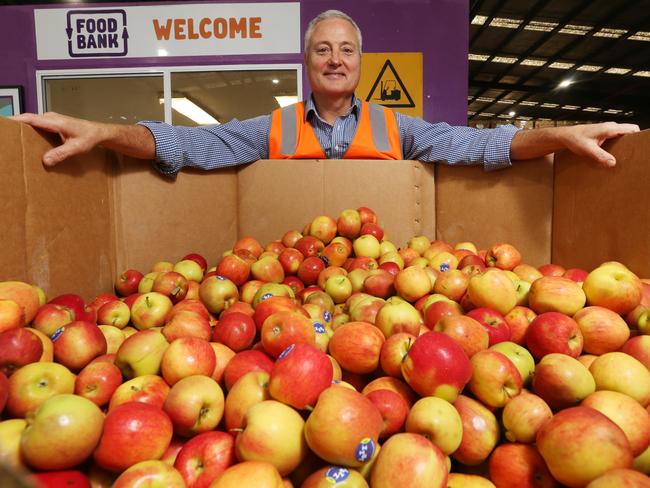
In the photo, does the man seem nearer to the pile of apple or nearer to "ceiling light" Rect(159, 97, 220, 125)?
the pile of apple

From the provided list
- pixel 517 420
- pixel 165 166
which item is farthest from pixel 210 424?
pixel 165 166

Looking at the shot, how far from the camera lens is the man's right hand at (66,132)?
1577 mm

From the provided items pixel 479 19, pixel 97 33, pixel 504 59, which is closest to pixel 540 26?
pixel 479 19

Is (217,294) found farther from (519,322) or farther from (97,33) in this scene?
(97,33)

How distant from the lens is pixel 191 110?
7.88 metres

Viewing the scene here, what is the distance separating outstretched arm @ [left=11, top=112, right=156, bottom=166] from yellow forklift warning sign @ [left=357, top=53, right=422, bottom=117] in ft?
11.8

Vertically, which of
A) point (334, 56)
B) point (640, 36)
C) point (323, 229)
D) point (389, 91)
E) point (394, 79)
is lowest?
point (323, 229)

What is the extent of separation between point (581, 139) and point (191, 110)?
23.4ft

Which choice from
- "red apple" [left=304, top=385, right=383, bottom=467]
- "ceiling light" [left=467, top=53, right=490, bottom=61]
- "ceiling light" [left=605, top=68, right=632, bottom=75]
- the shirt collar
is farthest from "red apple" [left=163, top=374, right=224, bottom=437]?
"ceiling light" [left=605, top=68, right=632, bottom=75]

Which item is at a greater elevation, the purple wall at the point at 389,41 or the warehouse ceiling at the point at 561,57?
the warehouse ceiling at the point at 561,57

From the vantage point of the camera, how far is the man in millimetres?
1877

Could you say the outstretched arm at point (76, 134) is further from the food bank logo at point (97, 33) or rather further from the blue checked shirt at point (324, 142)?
the food bank logo at point (97, 33)

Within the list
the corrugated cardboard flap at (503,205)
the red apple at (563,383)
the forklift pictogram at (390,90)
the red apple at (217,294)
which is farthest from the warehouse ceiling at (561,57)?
the red apple at (563,383)

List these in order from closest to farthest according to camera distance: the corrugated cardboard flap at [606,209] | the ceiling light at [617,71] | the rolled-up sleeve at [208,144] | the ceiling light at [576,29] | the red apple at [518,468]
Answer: the red apple at [518,468]
the corrugated cardboard flap at [606,209]
the rolled-up sleeve at [208,144]
the ceiling light at [576,29]
the ceiling light at [617,71]
